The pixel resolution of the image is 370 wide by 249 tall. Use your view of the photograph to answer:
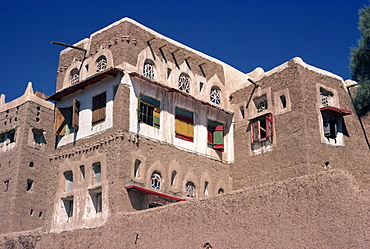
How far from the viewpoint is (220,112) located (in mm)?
26078

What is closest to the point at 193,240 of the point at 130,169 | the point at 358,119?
the point at 130,169

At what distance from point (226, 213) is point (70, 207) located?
9.38 meters

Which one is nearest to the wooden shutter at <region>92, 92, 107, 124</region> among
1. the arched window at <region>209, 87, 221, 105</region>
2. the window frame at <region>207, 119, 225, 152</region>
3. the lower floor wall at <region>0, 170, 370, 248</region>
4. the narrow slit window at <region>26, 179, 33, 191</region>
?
the lower floor wall at <region>0, 170, 370, 248</region>

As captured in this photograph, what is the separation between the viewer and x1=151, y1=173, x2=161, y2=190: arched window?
2186 cm

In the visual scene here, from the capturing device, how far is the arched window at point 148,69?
23.3 m

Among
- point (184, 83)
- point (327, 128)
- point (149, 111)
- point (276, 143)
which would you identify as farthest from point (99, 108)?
point (327, 128)

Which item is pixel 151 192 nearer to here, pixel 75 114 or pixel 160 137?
pixel 160 137

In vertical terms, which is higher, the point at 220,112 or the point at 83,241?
the point at 220,112

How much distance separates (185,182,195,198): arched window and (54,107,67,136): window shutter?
20.3ft

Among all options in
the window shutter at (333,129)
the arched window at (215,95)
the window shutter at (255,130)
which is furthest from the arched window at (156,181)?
the window shutter at (333,129)

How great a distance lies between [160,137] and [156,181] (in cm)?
197

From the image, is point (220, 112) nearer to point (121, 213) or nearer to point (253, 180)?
point (253, 180)

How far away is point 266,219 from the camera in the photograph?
15.1 metres

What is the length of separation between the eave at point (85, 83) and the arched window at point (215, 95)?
5.84 meters
